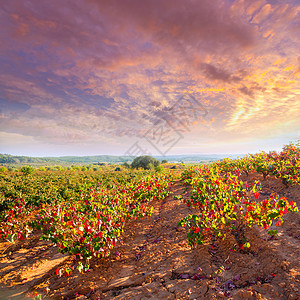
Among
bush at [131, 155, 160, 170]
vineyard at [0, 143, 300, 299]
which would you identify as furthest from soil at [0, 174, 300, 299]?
bush at [131, 155, 160, 170]

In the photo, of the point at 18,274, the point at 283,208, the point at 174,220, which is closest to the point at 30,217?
the point at 18,274

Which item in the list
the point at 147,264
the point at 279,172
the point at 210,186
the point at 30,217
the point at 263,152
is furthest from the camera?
the point at 263,152

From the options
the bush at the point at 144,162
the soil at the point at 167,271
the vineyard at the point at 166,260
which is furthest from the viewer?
the bush at the point at 144,162

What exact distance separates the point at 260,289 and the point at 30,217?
34.7 ft

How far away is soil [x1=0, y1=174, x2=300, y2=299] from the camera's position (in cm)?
341

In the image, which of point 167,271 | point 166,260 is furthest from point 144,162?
point 167,271

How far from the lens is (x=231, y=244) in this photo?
16.5ft

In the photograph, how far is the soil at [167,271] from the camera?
341 centimetres

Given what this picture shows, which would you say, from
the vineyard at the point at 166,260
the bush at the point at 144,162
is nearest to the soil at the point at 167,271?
the vineyard at the point at 166,260

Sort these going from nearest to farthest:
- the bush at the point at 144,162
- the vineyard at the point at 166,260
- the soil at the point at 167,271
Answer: the soil at the point at 167,271
the vineyard at the point at 166,260
the bush at the point at 144,162

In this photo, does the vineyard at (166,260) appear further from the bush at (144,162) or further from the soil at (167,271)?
the bush at (144,162)

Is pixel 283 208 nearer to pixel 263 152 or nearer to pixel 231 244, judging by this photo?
pixel 231 244

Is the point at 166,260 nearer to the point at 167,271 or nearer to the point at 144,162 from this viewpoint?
the point at 167,271

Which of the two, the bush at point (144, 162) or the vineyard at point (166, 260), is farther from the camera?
the bush at point (144, 162)
